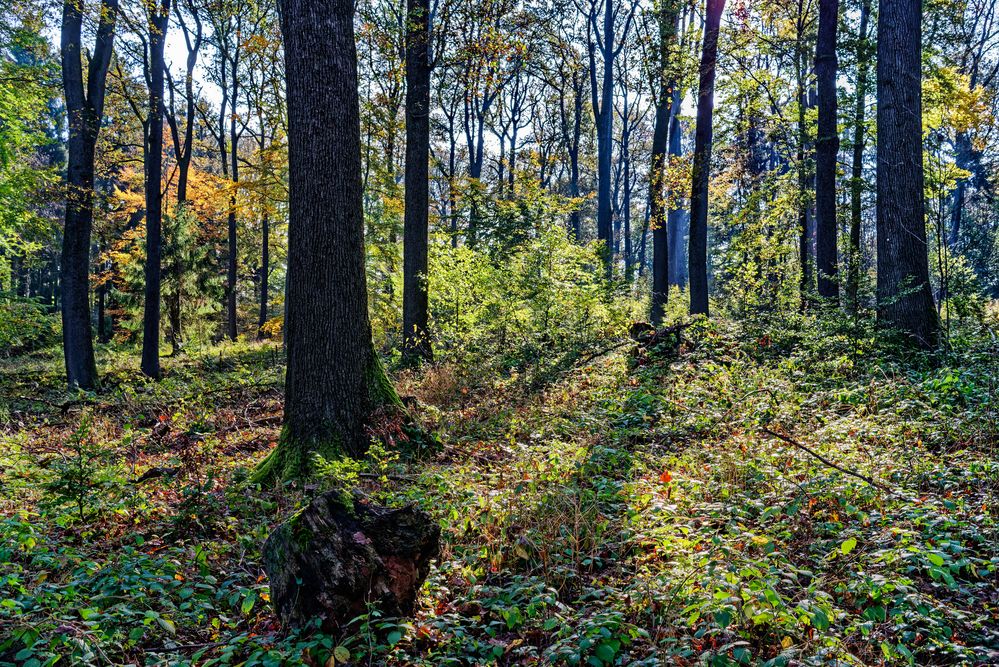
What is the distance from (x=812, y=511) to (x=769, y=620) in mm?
1807

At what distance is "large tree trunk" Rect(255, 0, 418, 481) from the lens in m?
→ 5.42

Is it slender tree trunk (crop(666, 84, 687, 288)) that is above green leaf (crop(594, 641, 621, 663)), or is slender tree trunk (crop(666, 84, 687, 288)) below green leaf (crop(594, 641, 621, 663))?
above

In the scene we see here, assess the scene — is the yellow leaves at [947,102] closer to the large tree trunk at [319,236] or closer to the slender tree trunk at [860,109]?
the slender tree trunk at [860,109]

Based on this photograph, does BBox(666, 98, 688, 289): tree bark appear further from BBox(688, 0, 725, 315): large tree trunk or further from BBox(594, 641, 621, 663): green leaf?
BBox(594, 641, 621, 663): green leaf

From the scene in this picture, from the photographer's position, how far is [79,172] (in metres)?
12.6

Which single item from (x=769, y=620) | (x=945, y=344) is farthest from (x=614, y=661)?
(x=945, y=344)

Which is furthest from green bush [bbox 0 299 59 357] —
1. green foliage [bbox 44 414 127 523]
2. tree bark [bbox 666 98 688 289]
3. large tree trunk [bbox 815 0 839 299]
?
tree bark [bbox 666 98 688 289]

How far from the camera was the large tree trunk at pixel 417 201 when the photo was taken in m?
10.8

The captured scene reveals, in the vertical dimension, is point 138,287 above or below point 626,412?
above

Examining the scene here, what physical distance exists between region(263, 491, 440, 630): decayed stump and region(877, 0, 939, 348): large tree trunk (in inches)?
299

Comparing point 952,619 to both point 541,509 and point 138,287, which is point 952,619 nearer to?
point 541,509

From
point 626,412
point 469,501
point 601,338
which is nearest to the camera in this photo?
point 469,501

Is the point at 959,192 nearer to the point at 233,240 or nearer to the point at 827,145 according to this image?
the point at 827,145

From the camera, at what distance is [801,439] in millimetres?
5395
